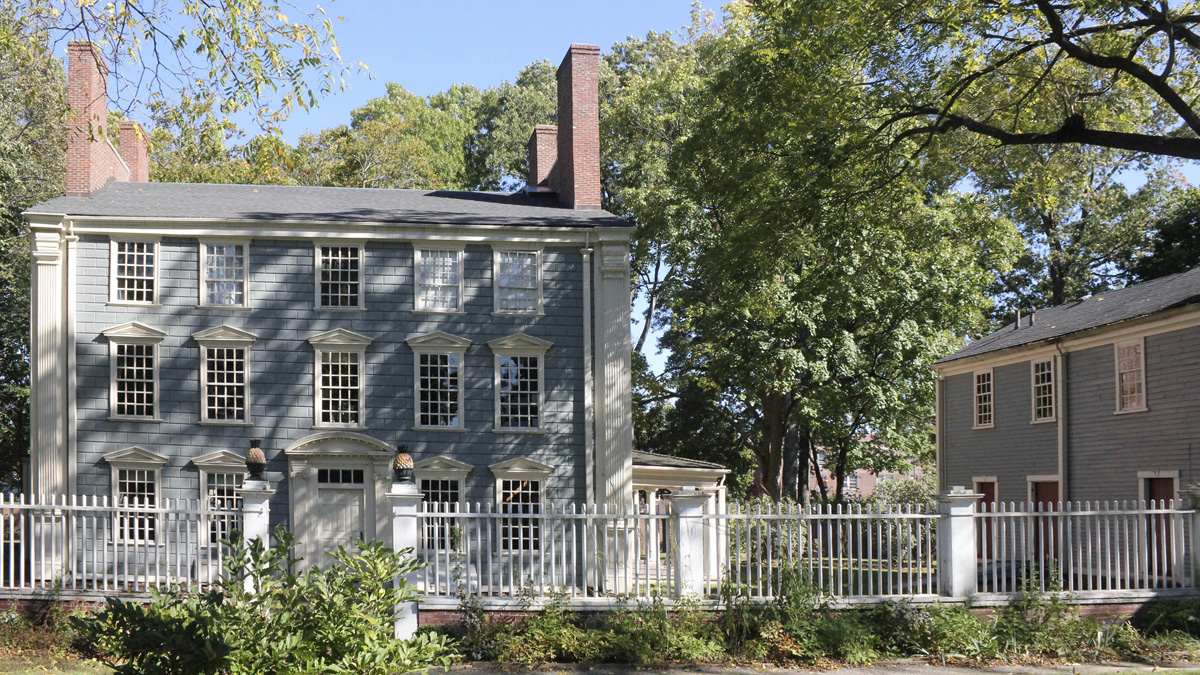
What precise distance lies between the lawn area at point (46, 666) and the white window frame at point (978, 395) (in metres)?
21.5

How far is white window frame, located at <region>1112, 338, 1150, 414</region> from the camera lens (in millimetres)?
21484

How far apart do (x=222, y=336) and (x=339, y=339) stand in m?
2.42

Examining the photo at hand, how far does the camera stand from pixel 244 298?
2334 cm

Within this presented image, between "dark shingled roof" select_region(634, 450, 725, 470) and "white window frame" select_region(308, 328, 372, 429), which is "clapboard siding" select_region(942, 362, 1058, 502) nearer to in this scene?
"dark shingled roof" select_region(634, 450, 725, 470)

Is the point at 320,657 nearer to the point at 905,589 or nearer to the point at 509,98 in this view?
the point at 905,589

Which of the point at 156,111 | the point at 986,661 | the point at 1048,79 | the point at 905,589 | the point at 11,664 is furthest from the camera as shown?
the point at 1048,79

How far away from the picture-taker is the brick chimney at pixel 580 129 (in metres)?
25.5

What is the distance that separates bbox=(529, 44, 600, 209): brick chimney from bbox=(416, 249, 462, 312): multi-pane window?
3.36 metres

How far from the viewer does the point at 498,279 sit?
940 inches

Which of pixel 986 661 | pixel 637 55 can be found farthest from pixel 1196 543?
pixel 637 55

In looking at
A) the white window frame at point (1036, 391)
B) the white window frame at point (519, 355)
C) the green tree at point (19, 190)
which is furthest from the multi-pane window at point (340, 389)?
the white window frame at point (1036, 391)

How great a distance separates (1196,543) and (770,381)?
58.7 feet

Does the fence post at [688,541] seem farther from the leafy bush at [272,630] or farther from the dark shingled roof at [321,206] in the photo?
the dark shingled roof at [321,206]

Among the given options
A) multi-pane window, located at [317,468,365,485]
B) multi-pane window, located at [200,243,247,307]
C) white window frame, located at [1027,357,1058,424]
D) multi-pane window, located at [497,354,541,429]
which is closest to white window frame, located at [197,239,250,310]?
multi-pane window, located at [200,243,247,307]
